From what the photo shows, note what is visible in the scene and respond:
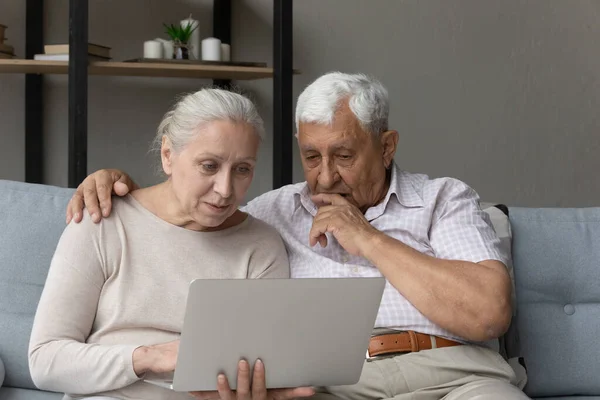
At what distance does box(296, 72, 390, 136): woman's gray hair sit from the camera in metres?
2.06

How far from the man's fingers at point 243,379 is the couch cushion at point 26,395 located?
0.72 m

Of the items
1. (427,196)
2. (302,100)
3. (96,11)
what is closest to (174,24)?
(96,11)

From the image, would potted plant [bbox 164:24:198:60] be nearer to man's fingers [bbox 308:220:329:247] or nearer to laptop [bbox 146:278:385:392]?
man's fingers [bbox 308:220:329:247]

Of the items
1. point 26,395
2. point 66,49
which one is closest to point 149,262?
point 26,395

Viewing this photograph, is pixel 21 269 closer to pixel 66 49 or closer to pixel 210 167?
pixel 210 167

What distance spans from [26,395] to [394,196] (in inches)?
39.4

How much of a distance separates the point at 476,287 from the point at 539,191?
8.13 feet

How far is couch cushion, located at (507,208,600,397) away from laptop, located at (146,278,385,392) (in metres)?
0.79

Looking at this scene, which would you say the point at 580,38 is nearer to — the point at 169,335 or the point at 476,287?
the point at 476,287

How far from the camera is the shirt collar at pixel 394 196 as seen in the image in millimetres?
2078

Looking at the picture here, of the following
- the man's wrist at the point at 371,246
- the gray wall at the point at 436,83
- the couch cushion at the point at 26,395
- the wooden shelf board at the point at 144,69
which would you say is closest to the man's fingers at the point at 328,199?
the man's wrist at the point at 371,246

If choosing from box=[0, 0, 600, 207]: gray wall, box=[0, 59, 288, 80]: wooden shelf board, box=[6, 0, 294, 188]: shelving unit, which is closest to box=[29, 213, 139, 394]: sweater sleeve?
box=[6, 0, 294, 188]: shelving unit

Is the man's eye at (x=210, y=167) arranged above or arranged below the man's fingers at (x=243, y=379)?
above

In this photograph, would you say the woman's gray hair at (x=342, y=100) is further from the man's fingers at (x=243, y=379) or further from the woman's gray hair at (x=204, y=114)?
the man's fingers at (x=243, y=379)
